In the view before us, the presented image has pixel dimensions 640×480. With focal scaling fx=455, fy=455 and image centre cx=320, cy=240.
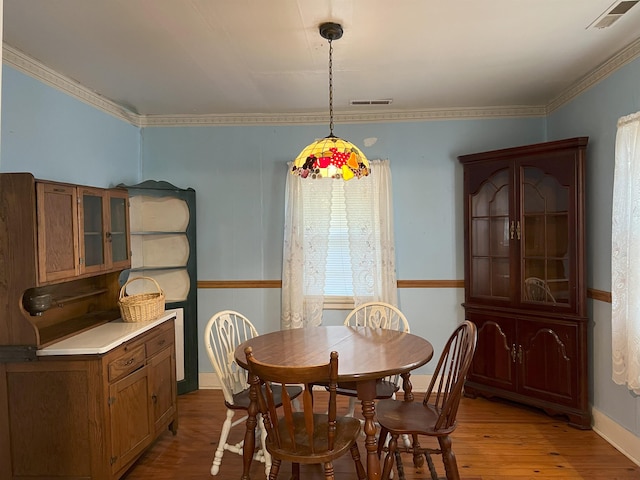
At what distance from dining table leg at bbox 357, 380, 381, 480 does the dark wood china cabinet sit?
6.03 feet

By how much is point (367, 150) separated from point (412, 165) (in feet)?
1.39

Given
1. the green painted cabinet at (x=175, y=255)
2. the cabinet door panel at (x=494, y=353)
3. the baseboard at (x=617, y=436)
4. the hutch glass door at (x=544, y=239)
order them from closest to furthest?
the baseboard at (x=617, y=436)
the hutch glass door at (x=544, y=239)
the cabinet door panel at (x=494, y=353)
the green painted cabinet at (x=175, y=255)

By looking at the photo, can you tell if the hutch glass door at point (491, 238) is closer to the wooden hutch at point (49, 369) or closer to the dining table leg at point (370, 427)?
the dining table leg at point (370, 427)

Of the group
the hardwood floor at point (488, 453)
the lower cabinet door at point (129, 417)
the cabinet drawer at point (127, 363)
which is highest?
the cabinet drawer at point (127, 363)

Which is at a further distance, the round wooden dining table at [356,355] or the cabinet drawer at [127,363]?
the cabinet drawer at [127,363]

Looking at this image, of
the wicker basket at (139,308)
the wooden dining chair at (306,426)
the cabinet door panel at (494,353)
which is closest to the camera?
the wooden dining chair at (306,426)

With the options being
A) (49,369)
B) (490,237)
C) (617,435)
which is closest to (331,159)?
(49,369)

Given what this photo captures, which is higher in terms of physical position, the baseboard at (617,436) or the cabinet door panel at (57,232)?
the cabinet door panel at (57,232)

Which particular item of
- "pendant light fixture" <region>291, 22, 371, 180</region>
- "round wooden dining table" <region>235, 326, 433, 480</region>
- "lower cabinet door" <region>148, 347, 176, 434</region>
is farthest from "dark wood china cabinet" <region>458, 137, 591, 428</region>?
Result: "lower cabinet door" <region>148, 347, 176, 434</region>

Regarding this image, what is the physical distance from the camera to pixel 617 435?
2930mm

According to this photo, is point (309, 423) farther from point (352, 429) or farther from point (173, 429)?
point (173, 429)

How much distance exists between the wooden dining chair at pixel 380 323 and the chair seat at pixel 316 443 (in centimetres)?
22

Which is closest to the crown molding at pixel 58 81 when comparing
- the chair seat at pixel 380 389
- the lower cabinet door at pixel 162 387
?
the lower cabinet door at pixel 162 387

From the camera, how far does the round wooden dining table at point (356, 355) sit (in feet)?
6.99
